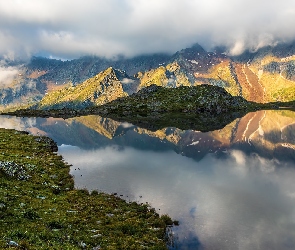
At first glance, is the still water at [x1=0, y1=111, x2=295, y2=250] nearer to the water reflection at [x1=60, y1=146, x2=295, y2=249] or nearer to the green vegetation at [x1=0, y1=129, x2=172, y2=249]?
the water reflection at [x1=60, y1=146, x2=295, y2=249]

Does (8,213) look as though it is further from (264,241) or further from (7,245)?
(264,241)

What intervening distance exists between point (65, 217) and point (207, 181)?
26556 mm

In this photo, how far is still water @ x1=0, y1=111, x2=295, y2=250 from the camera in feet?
104

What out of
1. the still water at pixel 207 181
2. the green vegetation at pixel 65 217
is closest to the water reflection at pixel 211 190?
the still water at pixel 207 181

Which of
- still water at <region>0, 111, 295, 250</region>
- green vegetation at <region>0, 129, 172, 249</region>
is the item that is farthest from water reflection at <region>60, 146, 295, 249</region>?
green vegetation at <region>0, 129, 172, 249</region>

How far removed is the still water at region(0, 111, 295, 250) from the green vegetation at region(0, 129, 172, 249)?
10.5 feet

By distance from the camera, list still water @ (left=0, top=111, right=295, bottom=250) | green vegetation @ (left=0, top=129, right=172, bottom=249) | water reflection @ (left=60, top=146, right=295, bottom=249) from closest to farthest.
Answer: green vegetation @ (left=0, top=129, right=172, bottom=249) < water reflection @ (left=60, top=146, right=295, bottom=249) < still water @ (left=0, top=111, right=295, bottom=250)

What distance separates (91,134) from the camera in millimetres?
117812

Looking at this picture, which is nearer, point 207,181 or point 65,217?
point 65,217

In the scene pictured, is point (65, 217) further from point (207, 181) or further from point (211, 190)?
point (207, 181)

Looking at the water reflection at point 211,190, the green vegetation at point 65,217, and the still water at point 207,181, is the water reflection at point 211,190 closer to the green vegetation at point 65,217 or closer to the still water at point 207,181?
the still water at point 207,181

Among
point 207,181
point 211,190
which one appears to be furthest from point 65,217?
point 207,181

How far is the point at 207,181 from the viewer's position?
50.8 m

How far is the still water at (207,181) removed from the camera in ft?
104
